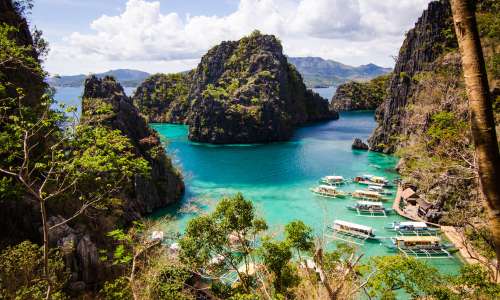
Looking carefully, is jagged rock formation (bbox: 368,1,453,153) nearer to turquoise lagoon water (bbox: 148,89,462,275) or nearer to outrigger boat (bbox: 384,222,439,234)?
turquoise lagoon water (bbox: 148,89,462,275)

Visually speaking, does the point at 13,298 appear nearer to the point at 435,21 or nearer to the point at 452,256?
the point at 452,256

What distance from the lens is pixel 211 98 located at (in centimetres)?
6525

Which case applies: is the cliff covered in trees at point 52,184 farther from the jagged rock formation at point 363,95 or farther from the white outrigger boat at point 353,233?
the jagged rock formation at point 363,95

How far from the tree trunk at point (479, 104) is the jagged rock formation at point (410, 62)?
46.8 m

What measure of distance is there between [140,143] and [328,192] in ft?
70.7

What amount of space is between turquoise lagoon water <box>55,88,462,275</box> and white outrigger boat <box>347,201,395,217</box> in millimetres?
728

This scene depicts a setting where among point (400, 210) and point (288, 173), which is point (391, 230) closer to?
point (400, 210)

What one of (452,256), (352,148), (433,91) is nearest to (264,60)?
(352,148)

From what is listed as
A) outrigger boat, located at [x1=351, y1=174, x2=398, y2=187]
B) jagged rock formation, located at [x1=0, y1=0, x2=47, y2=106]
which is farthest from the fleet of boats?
jagged rock formation, located at [x1=0, y1=0, x2=47, y2=106]

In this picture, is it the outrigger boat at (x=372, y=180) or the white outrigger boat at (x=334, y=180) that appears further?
the white outrigger boat at (x=334, y=180)

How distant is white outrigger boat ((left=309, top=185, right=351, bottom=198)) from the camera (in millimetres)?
30094

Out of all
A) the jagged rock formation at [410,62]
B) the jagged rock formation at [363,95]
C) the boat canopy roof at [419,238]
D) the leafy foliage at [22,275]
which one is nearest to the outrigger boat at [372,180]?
the boat canopy roof at [419,238]

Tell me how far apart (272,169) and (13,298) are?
34.0m

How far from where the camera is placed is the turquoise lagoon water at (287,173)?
2516cm
